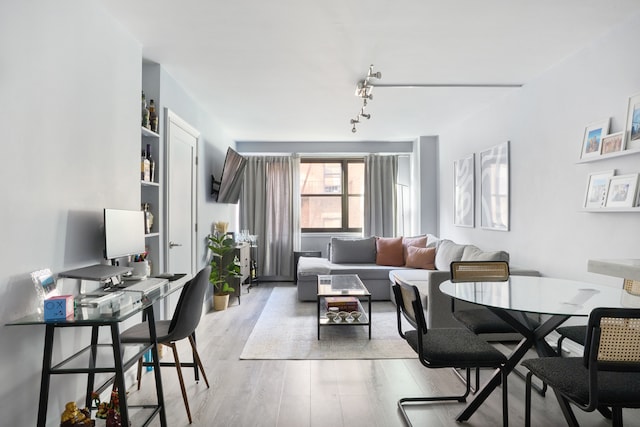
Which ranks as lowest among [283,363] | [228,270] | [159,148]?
[283,363]

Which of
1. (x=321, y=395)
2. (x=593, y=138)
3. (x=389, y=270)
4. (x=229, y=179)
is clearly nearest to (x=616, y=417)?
(x=321, y=395)

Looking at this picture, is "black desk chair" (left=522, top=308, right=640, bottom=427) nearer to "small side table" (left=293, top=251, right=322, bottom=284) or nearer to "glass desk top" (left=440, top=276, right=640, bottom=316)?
"glass desk top" (left=440, top=276, right=640, bottom=316)

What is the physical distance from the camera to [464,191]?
518 cm

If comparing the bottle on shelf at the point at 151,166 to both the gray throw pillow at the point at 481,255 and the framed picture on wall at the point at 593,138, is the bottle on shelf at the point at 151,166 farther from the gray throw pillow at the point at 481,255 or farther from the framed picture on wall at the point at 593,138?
the framed picture on wall at the point at 593,138

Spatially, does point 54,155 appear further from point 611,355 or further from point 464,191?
point 464,191

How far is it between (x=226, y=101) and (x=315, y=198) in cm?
306

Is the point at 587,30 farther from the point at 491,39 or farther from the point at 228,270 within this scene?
the point at 228,270

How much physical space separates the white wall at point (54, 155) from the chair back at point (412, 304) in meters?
1.85

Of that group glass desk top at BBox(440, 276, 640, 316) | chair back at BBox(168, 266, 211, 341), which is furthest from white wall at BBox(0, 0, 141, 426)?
glass desk top at BBox(440, 276, 640, 316)

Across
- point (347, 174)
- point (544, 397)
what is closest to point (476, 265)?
point (544, 397)

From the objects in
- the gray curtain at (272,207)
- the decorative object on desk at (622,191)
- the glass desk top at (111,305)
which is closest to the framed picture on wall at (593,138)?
the decorative object on desk at (622,191)

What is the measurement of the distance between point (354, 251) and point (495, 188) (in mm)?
2321

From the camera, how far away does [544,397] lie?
Result: 97.9 inches

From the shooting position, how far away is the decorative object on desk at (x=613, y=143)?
259cm
